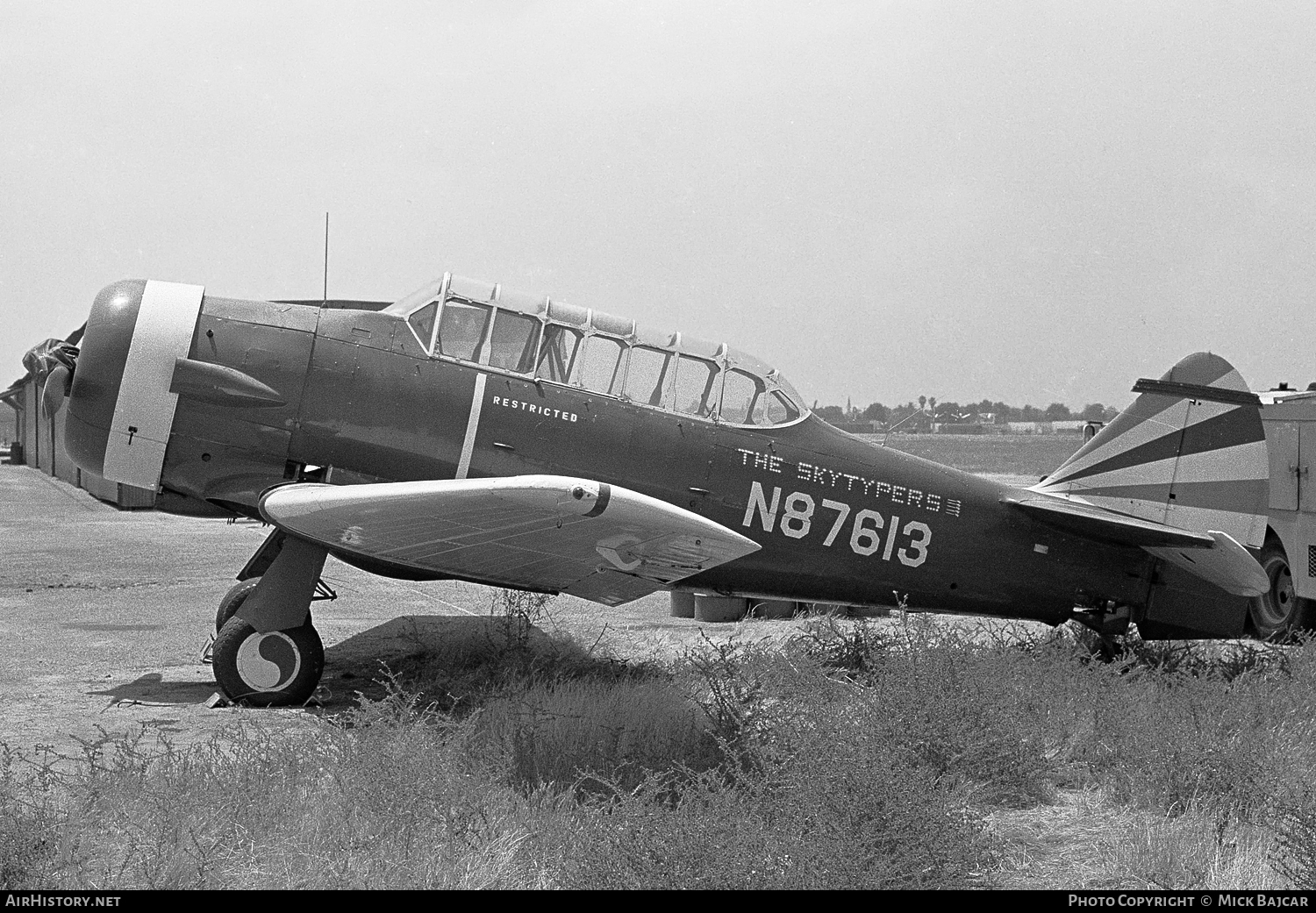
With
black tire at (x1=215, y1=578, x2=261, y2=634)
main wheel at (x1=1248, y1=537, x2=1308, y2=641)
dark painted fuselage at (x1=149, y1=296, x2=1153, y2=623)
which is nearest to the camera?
dark painted fuselage at (x1=149, y1=296, x2=1153, y2=623)

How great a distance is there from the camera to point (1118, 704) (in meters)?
6.74

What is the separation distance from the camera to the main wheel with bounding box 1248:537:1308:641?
10820 millimetres

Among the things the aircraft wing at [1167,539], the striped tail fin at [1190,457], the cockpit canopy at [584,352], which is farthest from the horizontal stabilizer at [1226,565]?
the cockpit canopy at [584,352]

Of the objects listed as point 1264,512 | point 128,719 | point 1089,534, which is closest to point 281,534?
point 128,719

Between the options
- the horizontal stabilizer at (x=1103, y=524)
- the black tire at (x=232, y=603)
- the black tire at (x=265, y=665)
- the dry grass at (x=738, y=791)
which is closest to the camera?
the dry grass at (x=738, y=791)

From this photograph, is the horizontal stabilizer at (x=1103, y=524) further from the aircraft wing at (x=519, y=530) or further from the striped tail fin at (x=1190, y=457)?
the aircraft wing at (x=519, y=530)

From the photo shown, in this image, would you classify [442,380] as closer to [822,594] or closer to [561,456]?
[561,456]

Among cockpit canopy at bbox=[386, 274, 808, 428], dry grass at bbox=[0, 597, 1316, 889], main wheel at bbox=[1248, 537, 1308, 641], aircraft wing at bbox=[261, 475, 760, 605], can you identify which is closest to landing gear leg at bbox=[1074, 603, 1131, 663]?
dry grass at bbox=[0, 597, 1316, 889]

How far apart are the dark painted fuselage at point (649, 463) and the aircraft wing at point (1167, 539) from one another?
15 centimetres

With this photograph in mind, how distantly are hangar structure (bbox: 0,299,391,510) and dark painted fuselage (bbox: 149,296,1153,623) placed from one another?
566 millimetres

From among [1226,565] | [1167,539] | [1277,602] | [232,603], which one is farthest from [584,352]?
[1277,602]

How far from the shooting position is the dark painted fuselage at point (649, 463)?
23.9ft

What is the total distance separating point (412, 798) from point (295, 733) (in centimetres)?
190

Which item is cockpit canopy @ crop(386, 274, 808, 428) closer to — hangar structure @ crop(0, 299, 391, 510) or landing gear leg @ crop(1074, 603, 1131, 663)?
hangar structure @ crop(0, 299, 391, 510)
